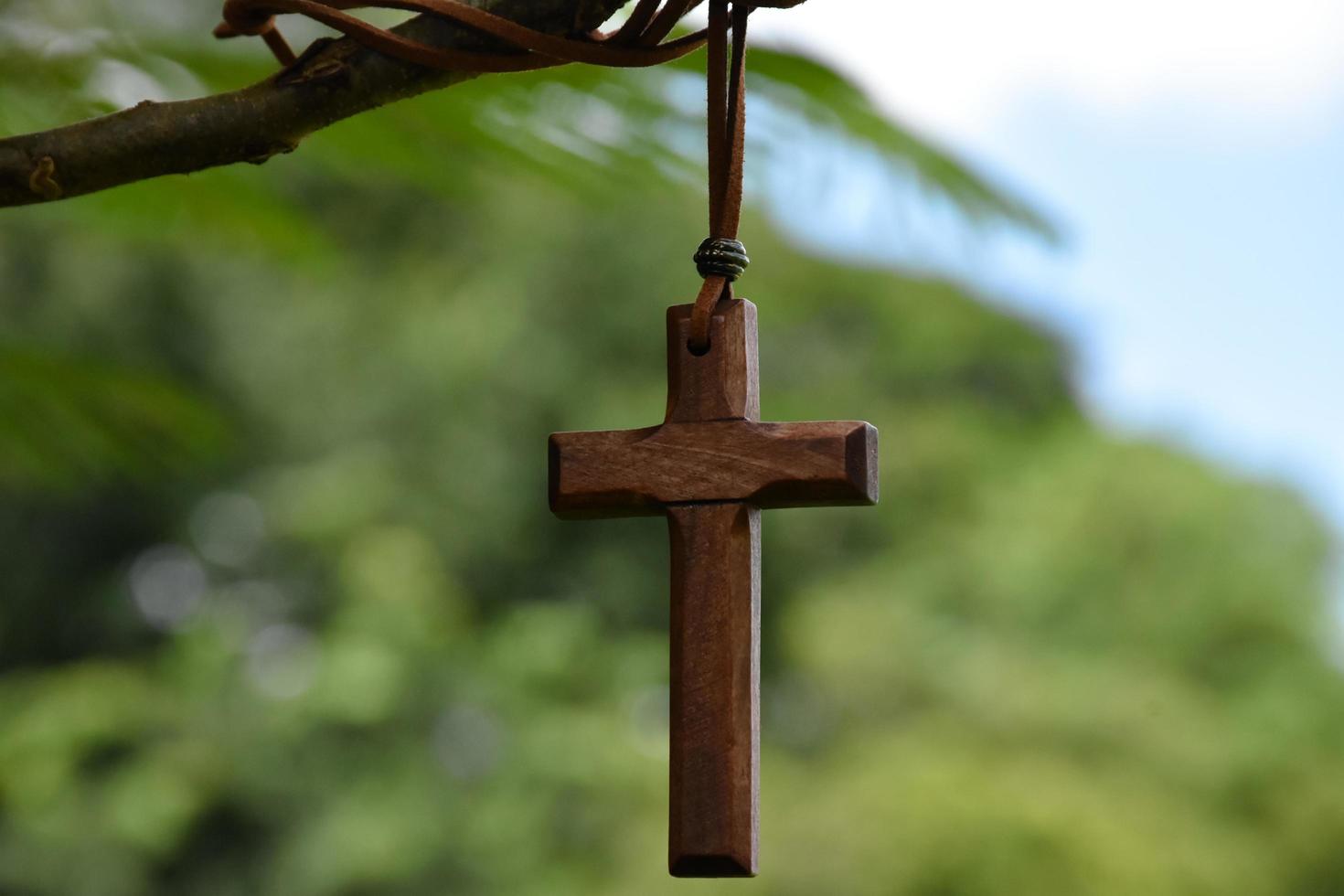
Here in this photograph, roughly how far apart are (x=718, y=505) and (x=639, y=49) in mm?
127

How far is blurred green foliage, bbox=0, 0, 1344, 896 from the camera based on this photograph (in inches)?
112

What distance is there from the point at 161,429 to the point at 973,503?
2.77 meters

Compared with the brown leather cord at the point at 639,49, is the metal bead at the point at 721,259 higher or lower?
lower

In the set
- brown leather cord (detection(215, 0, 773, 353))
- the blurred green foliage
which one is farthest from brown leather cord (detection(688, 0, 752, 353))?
the blurred green foliage

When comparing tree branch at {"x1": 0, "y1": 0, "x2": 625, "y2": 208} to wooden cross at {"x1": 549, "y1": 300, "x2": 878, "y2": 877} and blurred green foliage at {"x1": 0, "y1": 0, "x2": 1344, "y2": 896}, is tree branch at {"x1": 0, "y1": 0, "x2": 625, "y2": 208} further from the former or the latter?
blurred green foliage at {"x1": 0, "y1": 0, "x2": 1344, "y2": 896}

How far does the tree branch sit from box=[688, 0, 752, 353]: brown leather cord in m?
0.03

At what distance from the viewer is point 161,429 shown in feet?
3.75

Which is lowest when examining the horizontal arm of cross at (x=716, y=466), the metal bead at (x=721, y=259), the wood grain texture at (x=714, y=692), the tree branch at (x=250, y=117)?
the wood grain texture at (x=714, y=692)

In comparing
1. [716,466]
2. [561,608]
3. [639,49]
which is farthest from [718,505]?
[561,608]

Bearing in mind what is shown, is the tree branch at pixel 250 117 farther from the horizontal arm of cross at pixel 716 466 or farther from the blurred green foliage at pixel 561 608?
the blurred green foliage at pixel 561 608

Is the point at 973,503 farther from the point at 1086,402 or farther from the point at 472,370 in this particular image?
the point at 472,370

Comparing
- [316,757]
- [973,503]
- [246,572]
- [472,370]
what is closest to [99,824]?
[316,757]

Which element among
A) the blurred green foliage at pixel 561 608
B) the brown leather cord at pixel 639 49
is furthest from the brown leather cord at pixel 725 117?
the blurred green foliage at pixel 561 608

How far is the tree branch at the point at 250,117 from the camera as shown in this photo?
1.26 ft
